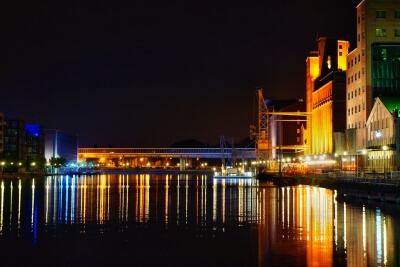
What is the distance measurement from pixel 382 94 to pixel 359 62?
7.85m

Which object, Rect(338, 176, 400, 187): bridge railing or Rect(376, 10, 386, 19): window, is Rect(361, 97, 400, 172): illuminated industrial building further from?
Rect(376, 10, 386, 19): window

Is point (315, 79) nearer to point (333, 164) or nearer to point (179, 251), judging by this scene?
point (333, 164)

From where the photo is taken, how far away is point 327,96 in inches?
5556

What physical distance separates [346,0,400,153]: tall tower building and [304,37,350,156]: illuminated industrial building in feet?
48.4

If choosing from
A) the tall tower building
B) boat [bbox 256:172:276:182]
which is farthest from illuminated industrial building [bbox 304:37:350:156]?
the tall tower building

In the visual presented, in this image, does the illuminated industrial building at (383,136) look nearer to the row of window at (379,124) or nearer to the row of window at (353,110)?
the row of window at (379,124)

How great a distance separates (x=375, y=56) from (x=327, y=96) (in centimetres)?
3688

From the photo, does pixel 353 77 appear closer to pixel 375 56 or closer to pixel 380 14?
pixel 375 56

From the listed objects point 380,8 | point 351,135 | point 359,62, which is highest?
point 380,8

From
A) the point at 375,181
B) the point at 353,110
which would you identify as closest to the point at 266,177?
the point at 353,110

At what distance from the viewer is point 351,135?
110 m

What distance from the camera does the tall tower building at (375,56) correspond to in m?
104

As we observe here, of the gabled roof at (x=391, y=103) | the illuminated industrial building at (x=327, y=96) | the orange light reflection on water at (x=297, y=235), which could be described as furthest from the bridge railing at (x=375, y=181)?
the illuminated industrial building at (x=327, y=96)

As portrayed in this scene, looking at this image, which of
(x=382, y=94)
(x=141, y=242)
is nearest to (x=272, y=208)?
(x=141, y=242)
